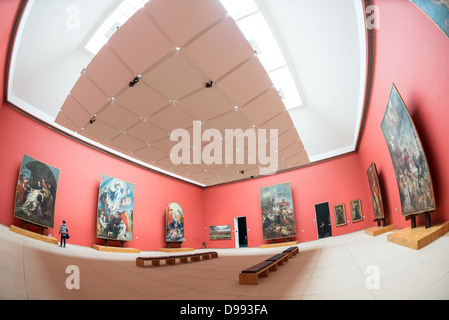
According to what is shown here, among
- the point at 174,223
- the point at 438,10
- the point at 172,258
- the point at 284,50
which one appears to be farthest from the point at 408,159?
the point at 174,223

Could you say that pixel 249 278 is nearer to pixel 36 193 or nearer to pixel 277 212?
pixel 36 193

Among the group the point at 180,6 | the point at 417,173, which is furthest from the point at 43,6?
the point at 417,173

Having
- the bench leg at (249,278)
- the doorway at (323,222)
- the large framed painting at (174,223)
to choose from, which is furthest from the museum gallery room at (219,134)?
the doorway at (323,222)

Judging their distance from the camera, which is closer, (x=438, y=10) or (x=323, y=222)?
(x=438, y=10)

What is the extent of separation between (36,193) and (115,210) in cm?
451

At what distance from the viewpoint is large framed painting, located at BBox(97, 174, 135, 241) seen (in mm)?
13336

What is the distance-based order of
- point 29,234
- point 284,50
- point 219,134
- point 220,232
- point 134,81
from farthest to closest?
point 220,232
point 219,134
point 284,50
point 29,234
point 134,81

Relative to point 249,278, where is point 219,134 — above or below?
above

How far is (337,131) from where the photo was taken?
15.4 meters

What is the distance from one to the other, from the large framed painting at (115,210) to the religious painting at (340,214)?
15221 millimetres

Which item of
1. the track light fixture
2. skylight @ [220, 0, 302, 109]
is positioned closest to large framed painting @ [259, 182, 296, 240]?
skylight @ [220, 0, 302, 109]

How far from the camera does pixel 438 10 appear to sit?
327 centimetres

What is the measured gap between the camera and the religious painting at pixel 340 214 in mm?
16516

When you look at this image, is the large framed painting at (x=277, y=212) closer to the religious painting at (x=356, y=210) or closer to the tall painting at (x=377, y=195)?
the religious painting at (x=356, y=210)
